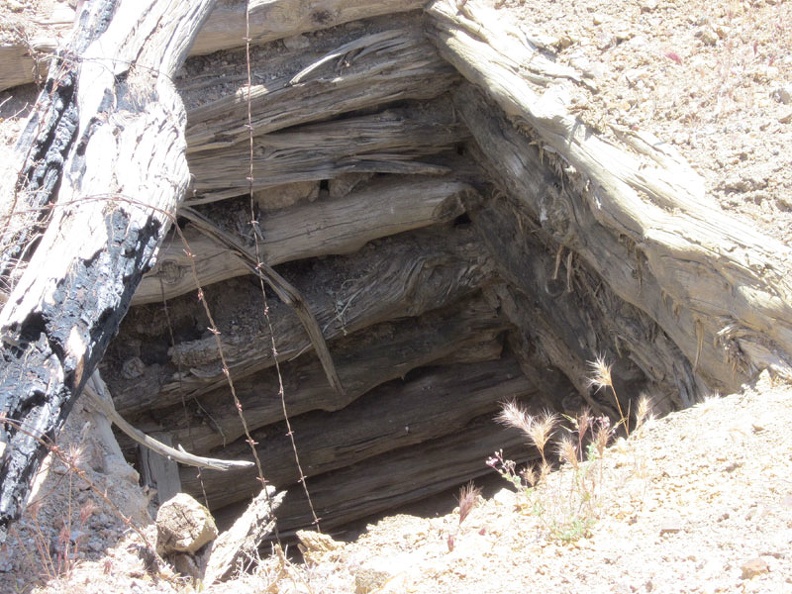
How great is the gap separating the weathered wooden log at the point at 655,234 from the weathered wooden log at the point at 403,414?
1.95 meters

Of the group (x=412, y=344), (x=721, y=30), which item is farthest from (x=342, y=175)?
(x=721, y=30)

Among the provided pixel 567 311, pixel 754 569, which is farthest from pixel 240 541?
pixel 567 311

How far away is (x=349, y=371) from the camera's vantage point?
5.70m

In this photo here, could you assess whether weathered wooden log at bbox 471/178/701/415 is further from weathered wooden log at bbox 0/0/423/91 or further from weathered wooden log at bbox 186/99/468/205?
weathered wooden log at bbox 0/0/423/91

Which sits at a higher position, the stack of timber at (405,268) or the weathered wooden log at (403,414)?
the stack of timber at (405,268)

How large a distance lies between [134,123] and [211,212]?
1.86m

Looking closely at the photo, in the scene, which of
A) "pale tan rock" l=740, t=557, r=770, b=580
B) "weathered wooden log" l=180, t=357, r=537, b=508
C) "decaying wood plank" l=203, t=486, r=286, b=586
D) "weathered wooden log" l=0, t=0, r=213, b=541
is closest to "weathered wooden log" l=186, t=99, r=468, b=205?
"weathered wooden log" l=0, t=0, r=213, b=541

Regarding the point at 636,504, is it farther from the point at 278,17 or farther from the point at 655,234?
the point at 278,17

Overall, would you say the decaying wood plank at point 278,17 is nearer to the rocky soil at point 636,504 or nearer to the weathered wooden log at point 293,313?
the rocky soil at point 636,504

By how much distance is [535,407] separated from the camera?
6.14 m

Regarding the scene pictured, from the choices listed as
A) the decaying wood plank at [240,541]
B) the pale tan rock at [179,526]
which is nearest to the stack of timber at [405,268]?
the decaying wood plank at [240,541]

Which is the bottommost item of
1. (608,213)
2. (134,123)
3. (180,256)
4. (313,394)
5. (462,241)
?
(313,394)

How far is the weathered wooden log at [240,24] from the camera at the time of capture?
4344 millimetres

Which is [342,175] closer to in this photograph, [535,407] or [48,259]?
[535,407]
